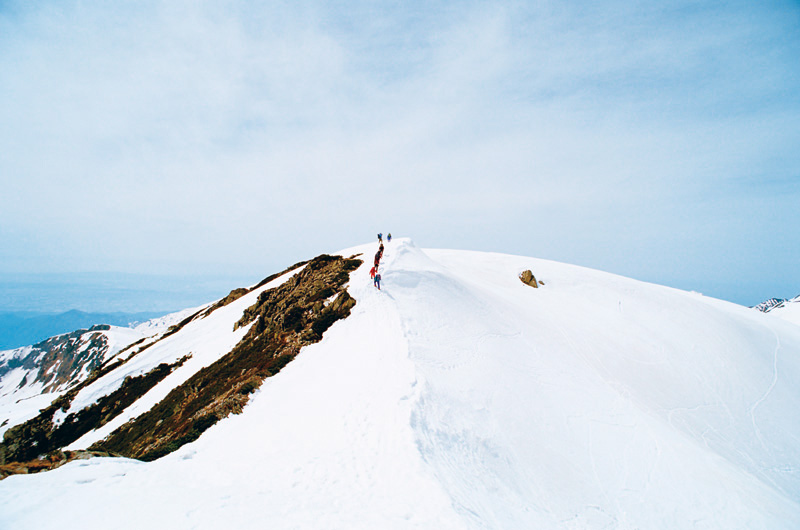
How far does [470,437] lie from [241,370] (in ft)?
51.1

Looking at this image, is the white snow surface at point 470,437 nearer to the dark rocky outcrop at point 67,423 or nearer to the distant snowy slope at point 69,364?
the dark rocky outcrop at point 67,423

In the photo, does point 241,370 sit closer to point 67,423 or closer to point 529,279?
point 67,423

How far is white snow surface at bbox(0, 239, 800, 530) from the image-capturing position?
8.27 meters

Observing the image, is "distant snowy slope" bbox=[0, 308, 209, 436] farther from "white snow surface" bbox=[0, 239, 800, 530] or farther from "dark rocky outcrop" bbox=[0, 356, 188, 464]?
"white snow surface" bbox=[0, 239, 800, 530]

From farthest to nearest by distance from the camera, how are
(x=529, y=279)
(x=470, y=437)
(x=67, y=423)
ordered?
(x=529, y=279) < (x=67, y=423) < (x=470, y=437)

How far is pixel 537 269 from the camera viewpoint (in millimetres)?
41750

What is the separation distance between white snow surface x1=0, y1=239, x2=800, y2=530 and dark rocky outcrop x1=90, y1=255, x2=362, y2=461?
42.7 inches

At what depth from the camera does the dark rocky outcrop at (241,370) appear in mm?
15695

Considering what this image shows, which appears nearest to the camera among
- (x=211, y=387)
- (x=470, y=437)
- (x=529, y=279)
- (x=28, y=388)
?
(x=470, y=437)

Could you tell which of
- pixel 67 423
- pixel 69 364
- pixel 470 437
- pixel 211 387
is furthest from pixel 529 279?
pixel 69 364

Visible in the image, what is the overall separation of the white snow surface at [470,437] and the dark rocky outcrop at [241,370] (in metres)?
1.08

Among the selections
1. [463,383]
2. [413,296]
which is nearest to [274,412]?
[463,383]

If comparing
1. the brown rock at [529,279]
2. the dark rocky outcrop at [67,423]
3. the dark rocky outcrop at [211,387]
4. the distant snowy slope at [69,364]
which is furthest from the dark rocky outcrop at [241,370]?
the distant snowy slope at [69,364]

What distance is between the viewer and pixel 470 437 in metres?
12.0
